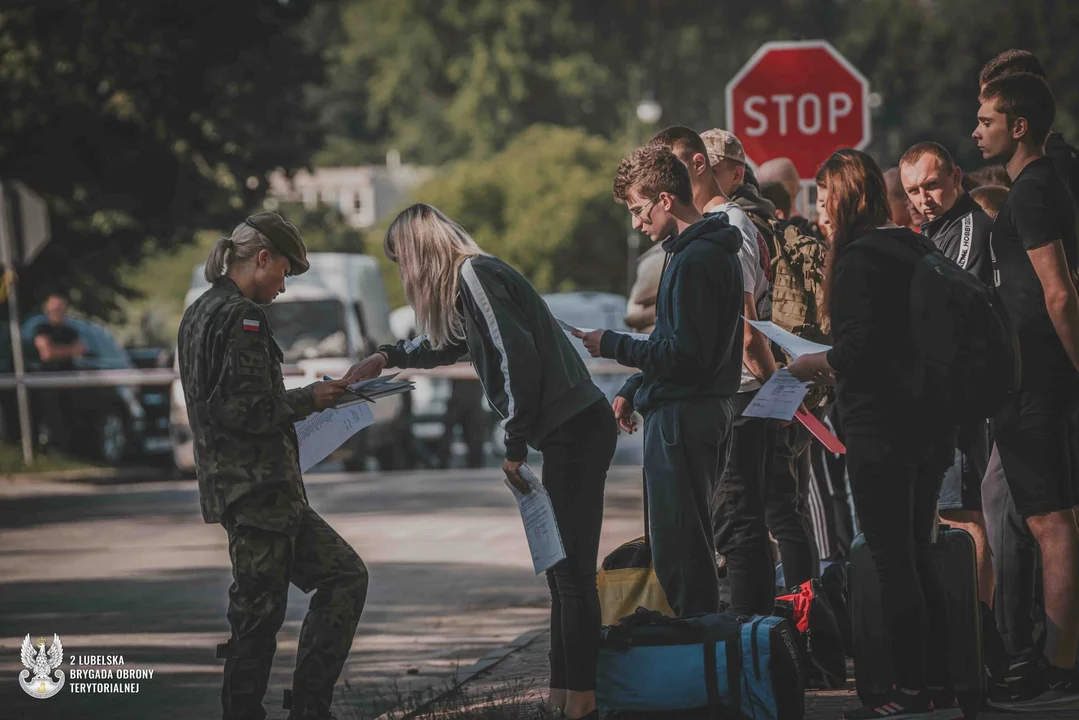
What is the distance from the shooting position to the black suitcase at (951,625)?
19.0 feet

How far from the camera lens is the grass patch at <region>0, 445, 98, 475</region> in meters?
20.2

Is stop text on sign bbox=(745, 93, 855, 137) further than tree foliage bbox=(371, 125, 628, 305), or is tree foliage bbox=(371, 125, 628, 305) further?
tree foliage bbox=(371, 125, 628, 305)

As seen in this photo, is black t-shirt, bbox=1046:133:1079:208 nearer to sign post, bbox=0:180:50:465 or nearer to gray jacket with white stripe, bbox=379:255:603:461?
gray jacket with white stripe, bbox=379:255:603:461

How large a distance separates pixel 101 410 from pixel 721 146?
15748 millimetres

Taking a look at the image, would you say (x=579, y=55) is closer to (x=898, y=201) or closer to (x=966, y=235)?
(x=898, y=201)

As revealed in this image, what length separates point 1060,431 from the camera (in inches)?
245

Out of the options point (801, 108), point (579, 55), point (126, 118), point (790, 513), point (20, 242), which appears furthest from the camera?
point (579, 55)

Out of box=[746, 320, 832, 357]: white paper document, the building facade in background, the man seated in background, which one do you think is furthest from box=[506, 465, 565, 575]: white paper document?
the building facade in background

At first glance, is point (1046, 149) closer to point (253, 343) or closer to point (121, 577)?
point (253, 343)

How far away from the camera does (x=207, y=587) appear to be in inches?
435

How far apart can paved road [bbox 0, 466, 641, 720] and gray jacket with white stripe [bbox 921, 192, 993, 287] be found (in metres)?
2.73

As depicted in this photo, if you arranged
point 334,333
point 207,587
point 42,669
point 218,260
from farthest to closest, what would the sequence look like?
point 334,333 → point 207,587 → point 42,669 → point 218,260

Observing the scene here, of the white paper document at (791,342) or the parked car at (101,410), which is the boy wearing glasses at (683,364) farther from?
the parked car at (101,410)

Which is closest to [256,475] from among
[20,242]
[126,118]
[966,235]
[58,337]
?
[966,235]
